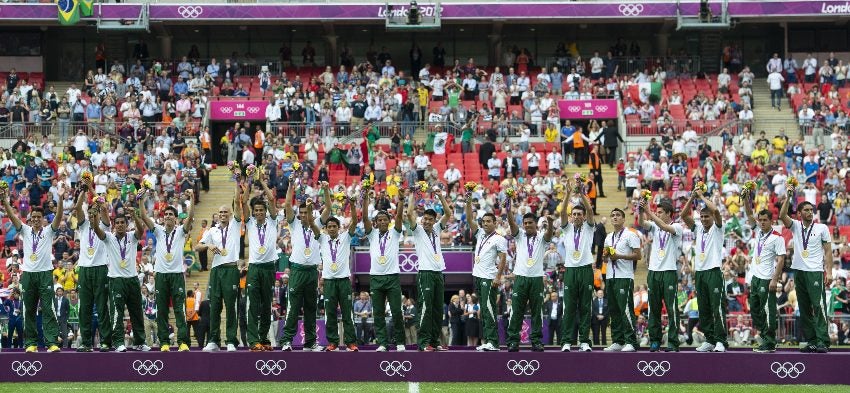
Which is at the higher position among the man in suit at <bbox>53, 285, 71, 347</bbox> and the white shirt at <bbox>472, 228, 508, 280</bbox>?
the white shirt at <bbox>472, 228, 508, 280</bbox>

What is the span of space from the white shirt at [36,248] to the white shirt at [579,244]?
6943mm

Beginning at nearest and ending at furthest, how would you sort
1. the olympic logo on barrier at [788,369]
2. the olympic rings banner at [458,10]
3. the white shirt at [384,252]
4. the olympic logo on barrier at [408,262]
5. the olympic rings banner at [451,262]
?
the olympic logo on barrier at [788,369], the white shirt at [384,252], the olympic logo on barrier at [408,262], the olympic rings banner at [451,262], the olympic rings banner at [458,10]

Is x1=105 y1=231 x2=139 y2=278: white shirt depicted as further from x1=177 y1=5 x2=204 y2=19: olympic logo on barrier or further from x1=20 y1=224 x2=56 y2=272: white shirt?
x1=177 y1=5 x2=204 y2=19: olympic logo on barrier

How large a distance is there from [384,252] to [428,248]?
1.97 feet

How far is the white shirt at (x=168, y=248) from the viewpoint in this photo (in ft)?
67.4

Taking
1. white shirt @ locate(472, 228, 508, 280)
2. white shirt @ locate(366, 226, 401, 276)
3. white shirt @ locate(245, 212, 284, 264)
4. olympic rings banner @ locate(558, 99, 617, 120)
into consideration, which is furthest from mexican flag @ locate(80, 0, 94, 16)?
white shirt @ locate(472, 228, 508, 280)

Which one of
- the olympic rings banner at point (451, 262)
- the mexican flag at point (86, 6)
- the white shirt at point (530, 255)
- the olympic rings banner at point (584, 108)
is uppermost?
the mexican flag at point (86, 6)

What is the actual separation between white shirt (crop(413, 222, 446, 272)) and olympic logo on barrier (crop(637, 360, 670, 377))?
2997mm

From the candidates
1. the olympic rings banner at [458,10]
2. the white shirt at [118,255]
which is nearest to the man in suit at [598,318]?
the white shirt at [118,255]

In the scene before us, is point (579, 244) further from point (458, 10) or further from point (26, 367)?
point (458, 10)

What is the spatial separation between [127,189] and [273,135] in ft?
18.9

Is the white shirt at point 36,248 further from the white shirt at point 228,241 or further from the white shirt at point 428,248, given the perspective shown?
the white shirt at point 428,248

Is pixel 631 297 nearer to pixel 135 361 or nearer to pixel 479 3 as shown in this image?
pixel 135 361

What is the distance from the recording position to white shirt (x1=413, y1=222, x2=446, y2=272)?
805 inches
